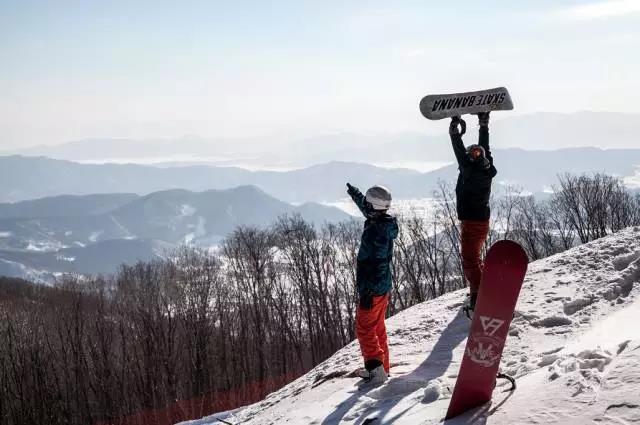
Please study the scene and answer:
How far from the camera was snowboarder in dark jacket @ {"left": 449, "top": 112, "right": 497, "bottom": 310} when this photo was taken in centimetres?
745

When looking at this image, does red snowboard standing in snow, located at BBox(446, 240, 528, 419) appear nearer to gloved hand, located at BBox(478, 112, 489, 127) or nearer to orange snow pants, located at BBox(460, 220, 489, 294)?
orange snow pants, located at BBox(460, 220, 489, 294)

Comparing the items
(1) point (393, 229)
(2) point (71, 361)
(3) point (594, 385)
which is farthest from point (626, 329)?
(2) point (71, 361)

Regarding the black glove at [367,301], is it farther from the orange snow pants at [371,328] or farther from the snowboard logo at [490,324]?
the snowboard logo at [490,324]

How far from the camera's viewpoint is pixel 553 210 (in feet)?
177

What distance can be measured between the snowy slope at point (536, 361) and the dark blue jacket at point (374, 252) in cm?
117

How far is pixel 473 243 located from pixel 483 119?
178 centimetres

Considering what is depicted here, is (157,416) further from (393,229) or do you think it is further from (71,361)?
(393,229)

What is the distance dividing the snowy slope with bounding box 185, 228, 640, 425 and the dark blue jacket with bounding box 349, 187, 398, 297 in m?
1.17

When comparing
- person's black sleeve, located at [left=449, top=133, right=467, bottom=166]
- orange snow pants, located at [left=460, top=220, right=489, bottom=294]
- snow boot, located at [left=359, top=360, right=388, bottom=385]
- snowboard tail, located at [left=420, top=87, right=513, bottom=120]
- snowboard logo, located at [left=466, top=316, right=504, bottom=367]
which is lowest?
snow boot, located at [left=359, top=360, right=388, bottom=385]

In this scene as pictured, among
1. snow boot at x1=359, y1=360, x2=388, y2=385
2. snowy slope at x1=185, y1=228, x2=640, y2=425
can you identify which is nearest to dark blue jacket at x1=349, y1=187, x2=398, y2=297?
snow boot at x1=359, y1=360, x2=388, y2=385

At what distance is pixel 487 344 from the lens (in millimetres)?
4789

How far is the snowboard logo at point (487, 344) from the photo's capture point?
4742 millimetres

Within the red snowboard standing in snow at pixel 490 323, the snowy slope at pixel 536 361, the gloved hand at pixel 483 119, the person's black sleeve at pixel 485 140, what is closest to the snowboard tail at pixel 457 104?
the gloved hand at pixel 483 119

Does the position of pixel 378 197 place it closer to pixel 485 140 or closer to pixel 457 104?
pixel 457 104
